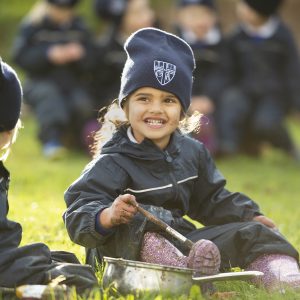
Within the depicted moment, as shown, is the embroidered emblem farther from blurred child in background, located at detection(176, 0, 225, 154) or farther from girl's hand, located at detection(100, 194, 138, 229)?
blurred child in background, located at detection(176, 0, 225, 154)

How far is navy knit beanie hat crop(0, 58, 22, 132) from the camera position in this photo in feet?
12.1

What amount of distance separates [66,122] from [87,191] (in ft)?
19.5

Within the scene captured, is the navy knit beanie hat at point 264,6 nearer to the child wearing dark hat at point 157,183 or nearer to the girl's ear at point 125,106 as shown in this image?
the child wearing dark hat at point 157,183

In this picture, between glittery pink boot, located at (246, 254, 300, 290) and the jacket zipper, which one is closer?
glittery pink boot, located at (246, 254, 300, 290)

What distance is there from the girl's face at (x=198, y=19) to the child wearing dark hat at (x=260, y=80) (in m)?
0.37

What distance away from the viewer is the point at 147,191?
4.11 meters

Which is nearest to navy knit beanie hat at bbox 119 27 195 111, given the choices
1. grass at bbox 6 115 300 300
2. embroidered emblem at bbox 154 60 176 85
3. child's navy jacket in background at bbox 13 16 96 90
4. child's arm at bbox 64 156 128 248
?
embroidered emblem at bbox 154 60 176 85

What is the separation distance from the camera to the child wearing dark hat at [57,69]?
388 inches

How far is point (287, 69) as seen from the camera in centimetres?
1026

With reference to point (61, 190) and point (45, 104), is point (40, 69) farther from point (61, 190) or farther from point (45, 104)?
point (61, 190)

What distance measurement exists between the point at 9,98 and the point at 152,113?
74 centimetres

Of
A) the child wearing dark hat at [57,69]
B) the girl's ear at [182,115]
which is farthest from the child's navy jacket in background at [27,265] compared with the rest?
the child wearing dark hat at [57,69]

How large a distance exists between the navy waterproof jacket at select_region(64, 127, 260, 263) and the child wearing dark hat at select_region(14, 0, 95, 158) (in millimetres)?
5399

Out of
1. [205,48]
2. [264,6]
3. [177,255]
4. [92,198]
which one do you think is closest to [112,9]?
[205,48]
